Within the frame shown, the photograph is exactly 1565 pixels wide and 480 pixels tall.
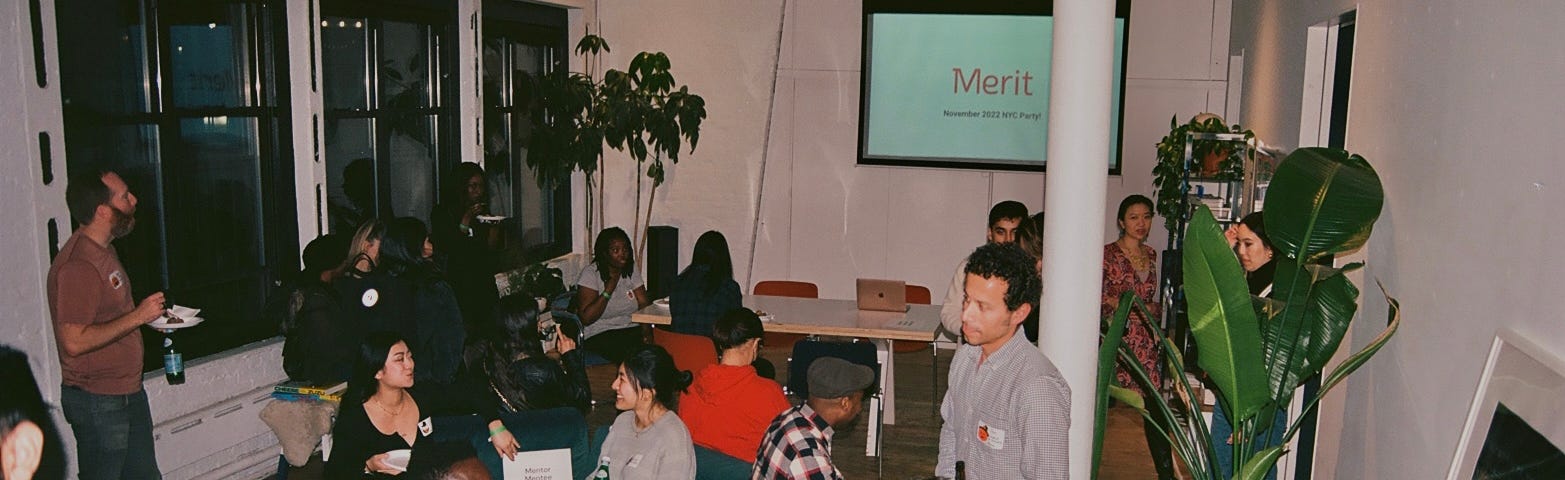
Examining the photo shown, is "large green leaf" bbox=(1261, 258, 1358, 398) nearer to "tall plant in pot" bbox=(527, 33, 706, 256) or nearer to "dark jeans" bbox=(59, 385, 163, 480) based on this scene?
"dark jeans" bbox=(59, 385, 163, 480)

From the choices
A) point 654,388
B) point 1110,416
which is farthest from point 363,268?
point 1110,416

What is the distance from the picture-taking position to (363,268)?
571 centimetres

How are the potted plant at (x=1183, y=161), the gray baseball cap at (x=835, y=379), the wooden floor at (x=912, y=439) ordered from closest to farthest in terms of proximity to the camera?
the gray baseball cap at (x=835, y=379) < the potted plant at (x=1183, y=161) < the wooden floor at (x=912, y=439)

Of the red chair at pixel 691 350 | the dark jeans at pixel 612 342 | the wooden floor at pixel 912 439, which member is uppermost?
the red chair at pixel 691 350

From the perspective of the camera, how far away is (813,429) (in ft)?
11.9

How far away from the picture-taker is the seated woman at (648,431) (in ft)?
13.4

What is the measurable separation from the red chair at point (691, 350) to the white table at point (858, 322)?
1.70 ft

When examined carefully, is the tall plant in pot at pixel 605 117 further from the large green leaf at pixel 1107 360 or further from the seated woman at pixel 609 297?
the large green leaf at pixel 1107 360

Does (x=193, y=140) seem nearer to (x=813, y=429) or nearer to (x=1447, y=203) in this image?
(x=813, y=429)

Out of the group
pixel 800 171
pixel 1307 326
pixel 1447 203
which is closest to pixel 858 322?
pixel 800 171

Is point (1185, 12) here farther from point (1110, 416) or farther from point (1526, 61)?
point (1526, 61)

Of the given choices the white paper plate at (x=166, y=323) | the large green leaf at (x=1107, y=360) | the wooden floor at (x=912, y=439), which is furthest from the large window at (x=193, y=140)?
the large green leaf at (x=1107, y=360)

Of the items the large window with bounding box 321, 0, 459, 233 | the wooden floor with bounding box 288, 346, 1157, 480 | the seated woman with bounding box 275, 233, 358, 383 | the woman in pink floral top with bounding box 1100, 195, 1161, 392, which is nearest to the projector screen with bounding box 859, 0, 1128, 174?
the wooden floor with bounding box 288, 346, 1157, 480

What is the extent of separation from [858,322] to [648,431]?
2.77 metres
